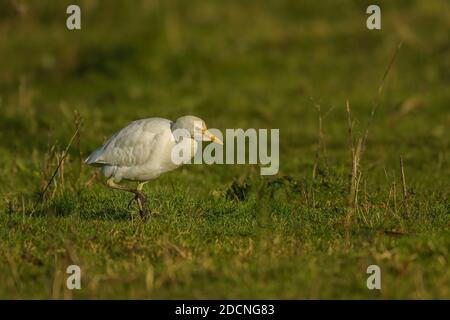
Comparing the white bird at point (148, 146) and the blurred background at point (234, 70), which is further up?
the blurred background at point (234, 70)

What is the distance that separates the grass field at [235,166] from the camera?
6.68 meters

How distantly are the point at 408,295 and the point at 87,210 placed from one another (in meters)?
3.16

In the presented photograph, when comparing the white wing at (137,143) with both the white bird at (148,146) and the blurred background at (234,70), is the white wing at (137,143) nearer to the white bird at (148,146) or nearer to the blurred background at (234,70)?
the white bird at (148,146)

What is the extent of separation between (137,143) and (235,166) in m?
2.93

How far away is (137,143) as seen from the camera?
8125mm

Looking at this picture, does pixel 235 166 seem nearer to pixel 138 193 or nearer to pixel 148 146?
pixel 138 193

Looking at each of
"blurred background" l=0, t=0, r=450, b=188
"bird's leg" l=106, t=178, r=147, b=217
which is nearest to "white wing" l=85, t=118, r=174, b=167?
"bird's leg" l=106, t=178, r=147, b=217

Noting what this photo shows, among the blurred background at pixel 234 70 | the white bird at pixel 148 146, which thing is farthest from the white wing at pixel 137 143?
the blurred background at pixel 234 70

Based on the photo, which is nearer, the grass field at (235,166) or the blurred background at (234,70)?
the grass field at (235,166)

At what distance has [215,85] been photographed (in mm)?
15430

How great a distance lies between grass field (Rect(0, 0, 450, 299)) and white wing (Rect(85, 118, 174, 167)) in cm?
46

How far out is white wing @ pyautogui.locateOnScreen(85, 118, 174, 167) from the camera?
8078 millimetres

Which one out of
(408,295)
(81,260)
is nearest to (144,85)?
(81,260)

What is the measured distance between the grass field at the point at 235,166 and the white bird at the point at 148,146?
376 mm
